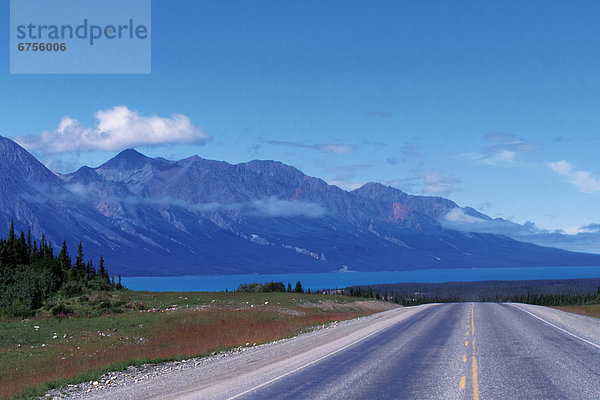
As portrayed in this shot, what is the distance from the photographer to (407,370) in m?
20.2

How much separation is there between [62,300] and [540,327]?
4599 cm

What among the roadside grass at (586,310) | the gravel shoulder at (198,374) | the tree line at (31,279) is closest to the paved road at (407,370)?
the gravel shoulder at (198,374)

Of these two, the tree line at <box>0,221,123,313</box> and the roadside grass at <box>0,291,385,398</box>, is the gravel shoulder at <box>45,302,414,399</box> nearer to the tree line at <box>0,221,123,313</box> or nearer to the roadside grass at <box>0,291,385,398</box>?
the roadside grass at <box>0,291,385,398</box>

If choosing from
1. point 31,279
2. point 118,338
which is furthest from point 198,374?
point 31,279

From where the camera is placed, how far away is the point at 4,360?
29.4m

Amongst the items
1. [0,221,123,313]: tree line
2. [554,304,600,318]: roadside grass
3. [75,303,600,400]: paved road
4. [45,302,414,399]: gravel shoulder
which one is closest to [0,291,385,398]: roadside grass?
[45,302,414,399]: gravel shoulder

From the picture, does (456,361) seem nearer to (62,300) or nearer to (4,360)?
(4,360)

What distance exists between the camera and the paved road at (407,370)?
16750 mm

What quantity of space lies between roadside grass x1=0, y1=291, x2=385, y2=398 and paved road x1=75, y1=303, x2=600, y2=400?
4771mm

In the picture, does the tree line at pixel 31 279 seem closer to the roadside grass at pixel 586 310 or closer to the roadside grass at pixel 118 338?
the roadside grass at pixel 118 338

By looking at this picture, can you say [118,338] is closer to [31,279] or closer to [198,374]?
[198,374]

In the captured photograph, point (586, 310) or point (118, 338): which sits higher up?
point (118, 338)

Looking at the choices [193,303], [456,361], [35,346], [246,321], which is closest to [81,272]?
[193,303]

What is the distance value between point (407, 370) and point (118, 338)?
24802mm
